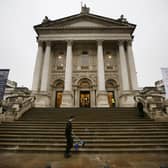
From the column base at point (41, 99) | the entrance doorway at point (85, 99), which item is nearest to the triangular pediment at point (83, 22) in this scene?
the entrance doorway at point (85, 99)

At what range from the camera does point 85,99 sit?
18984mm

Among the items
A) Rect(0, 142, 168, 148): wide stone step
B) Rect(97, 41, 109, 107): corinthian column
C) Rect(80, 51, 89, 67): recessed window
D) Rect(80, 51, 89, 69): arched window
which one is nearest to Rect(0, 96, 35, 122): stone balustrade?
Rect(0, 142, 168, 148): wide stone step

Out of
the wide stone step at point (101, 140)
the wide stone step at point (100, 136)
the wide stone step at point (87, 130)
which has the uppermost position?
the wide stone step at point (87, 130)

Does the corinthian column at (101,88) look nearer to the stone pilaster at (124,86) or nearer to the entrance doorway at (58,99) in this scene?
the stone pilaster at (124,86)

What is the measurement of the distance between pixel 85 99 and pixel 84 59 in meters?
6.34

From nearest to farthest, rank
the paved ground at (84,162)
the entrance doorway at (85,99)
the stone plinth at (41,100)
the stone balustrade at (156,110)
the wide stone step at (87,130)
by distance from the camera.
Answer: the paved ground at (84,162) < the wide stone step at (87,130) < the stone balustrade at (156,110) < the stone plinth at (41,100) < the entrance doorway at (85,99)

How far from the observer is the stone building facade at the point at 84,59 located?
711 inches

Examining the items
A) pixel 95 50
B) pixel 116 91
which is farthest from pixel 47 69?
pixel 116 91

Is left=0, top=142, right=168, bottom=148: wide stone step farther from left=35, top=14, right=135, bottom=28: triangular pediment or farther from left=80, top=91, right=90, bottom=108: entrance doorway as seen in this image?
left=35, top=14, right=135, bottom=28: triangular pediment

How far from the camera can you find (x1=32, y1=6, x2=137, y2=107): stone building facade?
1806 centimetres

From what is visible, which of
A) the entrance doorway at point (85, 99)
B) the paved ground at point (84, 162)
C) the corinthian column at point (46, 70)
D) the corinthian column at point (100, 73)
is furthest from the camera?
the entrance doorway at point (85, 99)

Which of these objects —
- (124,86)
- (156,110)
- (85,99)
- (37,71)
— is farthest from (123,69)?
(37,71)

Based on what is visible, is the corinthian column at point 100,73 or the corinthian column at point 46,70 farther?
the corinthian column at point 46,70

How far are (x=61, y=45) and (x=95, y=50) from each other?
553 cm
